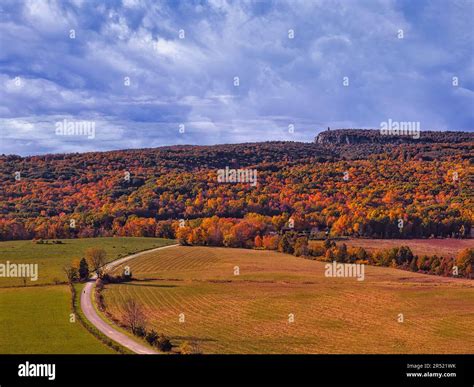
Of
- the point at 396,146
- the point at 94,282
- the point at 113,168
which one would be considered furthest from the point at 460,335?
the point at 396,146

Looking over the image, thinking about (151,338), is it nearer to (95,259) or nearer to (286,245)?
(95,259)

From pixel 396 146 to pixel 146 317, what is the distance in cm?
15738

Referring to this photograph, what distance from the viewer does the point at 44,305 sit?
2016 inches

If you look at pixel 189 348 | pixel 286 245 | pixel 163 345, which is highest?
pixel 286 245

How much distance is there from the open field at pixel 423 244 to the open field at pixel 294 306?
860 cm

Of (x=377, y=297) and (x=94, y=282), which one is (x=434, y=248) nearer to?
(x=377, y=297)

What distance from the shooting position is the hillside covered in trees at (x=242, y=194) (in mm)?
99000

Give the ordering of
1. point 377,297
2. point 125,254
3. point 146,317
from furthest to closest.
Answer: point 125,254
point 377,297
point 146,317

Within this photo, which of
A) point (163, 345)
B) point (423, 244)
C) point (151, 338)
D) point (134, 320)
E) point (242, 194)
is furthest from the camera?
point (242, 194)

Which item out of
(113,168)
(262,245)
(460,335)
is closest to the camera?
(460,335)

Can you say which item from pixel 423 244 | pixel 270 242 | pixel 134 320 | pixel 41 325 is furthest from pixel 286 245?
pixel 134 320

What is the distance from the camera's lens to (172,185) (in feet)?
447

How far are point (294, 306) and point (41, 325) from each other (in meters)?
24.9

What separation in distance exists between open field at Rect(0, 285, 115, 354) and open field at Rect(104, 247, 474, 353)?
5217 mm
